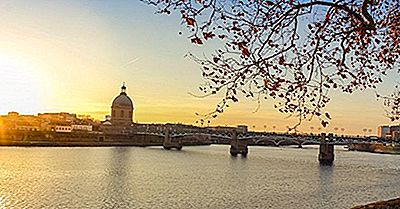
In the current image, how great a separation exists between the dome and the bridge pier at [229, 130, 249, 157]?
108 ft

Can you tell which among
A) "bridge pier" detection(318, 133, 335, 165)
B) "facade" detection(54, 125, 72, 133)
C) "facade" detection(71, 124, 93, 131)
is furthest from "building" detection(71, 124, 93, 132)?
"bridge pier" detection(318, 133, 335, 165)

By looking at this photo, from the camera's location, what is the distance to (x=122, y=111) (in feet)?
338

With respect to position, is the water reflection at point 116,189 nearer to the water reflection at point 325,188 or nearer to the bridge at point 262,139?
the water reflection at point 325,188

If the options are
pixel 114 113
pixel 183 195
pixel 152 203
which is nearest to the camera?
pixel 152 203

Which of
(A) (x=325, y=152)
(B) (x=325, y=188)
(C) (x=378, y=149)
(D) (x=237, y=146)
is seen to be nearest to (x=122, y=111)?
(D) (x=237, y=146)

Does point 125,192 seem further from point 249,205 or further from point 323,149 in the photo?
point 323,149

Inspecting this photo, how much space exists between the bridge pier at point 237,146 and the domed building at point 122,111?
31.2m

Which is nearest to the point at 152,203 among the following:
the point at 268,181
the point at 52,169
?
the point at 268,181

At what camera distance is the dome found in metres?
103

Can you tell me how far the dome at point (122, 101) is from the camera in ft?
337

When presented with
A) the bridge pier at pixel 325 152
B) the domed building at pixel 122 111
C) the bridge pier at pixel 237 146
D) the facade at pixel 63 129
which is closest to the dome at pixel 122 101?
the domed building at pixel 122 111

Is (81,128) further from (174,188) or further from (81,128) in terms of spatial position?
(174,188)

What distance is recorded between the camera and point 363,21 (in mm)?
7184

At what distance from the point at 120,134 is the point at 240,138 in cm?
2897
